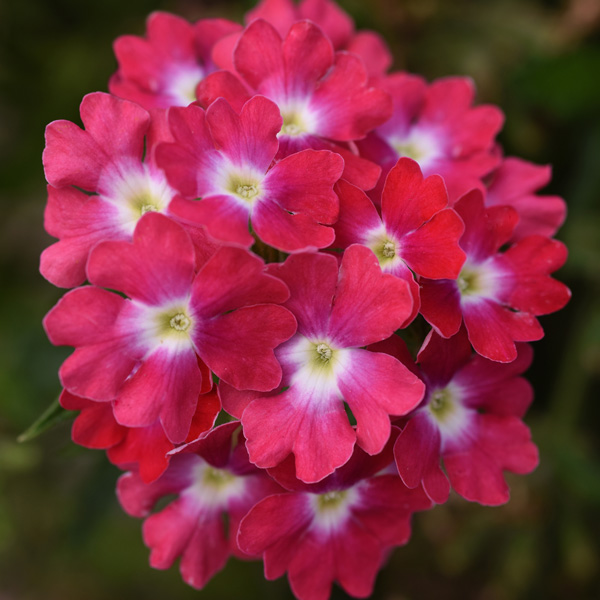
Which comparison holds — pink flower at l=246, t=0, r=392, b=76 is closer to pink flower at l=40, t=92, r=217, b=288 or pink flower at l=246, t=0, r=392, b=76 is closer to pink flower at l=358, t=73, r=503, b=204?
pink flower at l=358, t=73, r=503, b=204

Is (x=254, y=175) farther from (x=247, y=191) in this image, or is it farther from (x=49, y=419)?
(x=49, y=419)

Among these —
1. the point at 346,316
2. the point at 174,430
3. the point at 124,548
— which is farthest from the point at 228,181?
the point at 124,548

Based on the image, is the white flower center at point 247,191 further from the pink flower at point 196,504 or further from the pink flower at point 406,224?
the pink flower at point 196,504

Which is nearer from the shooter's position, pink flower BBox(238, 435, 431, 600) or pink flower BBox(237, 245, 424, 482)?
pink flower BBox(237, 245, 424, 482)

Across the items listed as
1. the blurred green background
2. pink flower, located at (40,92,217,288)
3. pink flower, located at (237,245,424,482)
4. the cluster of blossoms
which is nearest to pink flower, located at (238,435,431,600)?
the cluster of blossoms

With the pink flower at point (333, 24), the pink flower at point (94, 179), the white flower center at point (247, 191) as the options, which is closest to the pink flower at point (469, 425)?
the white flower center at point (247, 191)
